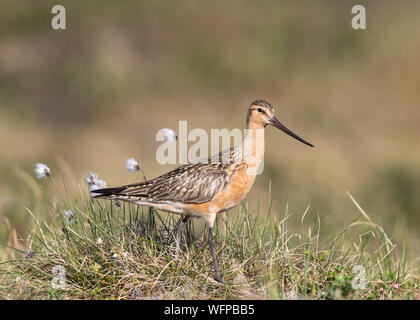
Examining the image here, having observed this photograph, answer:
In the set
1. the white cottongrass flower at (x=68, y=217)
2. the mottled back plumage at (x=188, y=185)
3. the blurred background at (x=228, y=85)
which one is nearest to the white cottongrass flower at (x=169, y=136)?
the mottled back plumage at (x=188, y=185)

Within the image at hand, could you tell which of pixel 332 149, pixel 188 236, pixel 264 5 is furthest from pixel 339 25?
pixel 188 236

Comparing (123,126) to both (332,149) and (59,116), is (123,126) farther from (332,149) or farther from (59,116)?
(332,149)

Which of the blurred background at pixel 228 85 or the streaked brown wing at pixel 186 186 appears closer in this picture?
the streaked brown wing at pixel 186 186

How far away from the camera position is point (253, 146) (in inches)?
252

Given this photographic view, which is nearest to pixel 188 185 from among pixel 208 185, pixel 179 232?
pixel 208 185

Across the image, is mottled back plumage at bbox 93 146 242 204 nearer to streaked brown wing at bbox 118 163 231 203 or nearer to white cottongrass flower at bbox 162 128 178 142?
streaked brown wing at bbox 118 163 231 203

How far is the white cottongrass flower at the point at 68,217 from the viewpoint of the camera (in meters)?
6.11

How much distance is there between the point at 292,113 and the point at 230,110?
171 centimetres

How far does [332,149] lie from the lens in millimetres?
16156

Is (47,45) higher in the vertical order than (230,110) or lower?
higher

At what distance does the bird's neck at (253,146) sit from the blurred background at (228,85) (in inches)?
260

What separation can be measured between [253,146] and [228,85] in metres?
13.5

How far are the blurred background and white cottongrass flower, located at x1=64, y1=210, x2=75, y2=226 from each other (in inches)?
266

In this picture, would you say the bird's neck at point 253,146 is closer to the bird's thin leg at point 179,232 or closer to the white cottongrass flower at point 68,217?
the bird's thin leg at point 179,232
